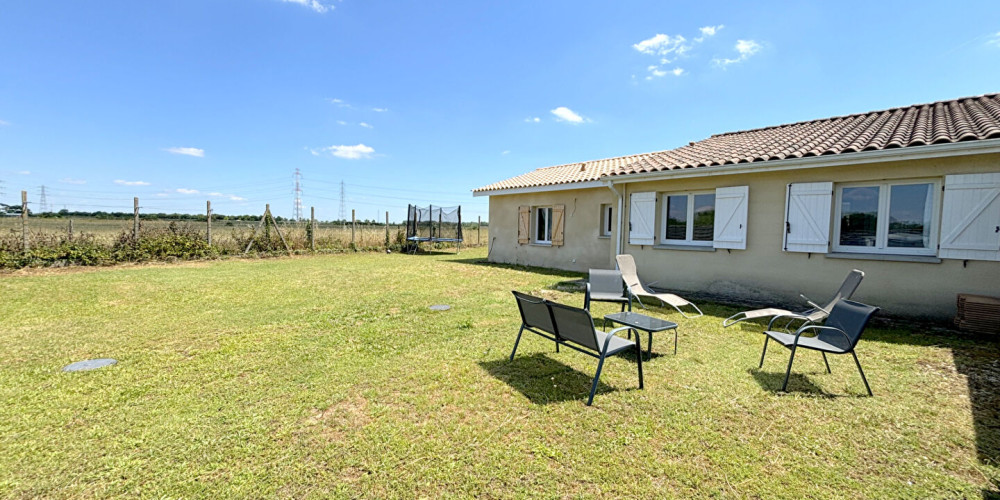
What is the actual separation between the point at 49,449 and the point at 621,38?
11.3 meters

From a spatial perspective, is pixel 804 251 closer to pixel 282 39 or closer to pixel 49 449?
pixel 49 449

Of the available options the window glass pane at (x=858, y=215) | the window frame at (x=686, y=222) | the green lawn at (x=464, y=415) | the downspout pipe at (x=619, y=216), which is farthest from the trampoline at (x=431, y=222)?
the window glass pane at (x=858, y=215)

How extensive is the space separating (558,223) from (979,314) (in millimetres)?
8255

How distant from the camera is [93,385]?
3.10 m

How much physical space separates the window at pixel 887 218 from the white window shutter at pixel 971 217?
0.23 metres

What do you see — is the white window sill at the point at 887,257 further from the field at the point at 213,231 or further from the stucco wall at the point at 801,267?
the field at the point at 213,231

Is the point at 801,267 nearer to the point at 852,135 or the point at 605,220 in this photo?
the point at 852,135

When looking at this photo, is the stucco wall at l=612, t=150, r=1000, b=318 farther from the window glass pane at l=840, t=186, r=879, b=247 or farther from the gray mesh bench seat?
the gray mesh bench seat

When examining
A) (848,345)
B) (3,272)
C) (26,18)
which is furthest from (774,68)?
(3,272)

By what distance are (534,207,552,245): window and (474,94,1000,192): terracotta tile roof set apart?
4.03 meters

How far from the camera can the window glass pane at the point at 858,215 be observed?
592 centimetres

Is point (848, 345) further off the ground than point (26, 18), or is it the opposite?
point (26, 18)

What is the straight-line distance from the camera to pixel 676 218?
8172 mm

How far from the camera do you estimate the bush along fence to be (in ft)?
31.7
